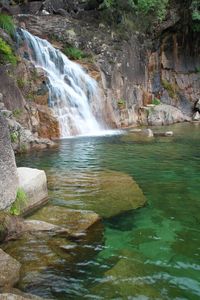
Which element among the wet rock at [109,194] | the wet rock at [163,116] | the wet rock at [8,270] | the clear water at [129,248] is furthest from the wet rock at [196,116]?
the wet rock at [8,270]

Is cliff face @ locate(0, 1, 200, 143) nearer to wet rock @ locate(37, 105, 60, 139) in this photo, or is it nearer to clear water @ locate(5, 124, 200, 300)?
wet rock @ locate(37, 105, 60, 139)

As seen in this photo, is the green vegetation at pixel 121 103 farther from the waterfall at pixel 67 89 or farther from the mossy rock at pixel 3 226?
the mossy rock at pixel 3 226

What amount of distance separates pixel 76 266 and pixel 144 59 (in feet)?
76.8

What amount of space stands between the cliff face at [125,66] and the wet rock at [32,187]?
8872 mm

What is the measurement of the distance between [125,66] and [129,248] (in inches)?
784

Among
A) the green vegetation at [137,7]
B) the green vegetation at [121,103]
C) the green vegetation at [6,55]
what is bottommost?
the green vegetation at [121,103]

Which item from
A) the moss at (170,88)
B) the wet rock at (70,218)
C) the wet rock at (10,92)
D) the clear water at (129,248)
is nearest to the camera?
the clear water at (129,248)

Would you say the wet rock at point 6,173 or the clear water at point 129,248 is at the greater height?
the wet rock at point 6,173

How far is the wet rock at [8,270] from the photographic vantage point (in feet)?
14.5

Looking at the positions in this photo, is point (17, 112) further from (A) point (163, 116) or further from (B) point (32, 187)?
(A) point (163, 116)

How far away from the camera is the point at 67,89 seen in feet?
62.5

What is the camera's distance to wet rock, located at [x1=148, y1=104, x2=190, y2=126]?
80.6 feet

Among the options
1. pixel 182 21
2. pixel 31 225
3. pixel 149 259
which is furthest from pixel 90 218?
pixel 182 21

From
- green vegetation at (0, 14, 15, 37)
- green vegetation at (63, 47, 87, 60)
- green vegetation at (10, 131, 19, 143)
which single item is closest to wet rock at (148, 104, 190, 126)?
green vegetation at (63, 47, 87, 60)
